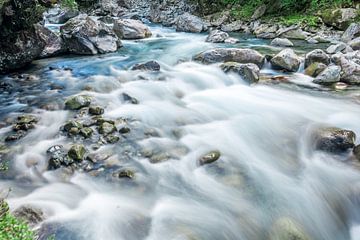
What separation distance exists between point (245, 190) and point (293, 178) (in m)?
0.82

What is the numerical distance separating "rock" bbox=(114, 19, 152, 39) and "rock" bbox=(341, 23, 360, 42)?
302 inches

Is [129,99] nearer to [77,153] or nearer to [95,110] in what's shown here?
[95,110]

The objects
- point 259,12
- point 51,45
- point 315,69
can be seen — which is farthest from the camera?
point 259,12

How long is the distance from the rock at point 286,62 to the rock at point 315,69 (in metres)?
0.39

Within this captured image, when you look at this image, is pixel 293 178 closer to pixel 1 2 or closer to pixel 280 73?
pixel 280 73

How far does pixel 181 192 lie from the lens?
14.8ft

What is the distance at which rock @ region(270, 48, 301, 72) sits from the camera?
9.20 metres

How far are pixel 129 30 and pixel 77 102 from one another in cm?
797

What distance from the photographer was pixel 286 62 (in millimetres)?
9211

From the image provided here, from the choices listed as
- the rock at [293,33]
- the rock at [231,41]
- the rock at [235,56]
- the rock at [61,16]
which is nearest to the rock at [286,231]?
the rock at [235,56]

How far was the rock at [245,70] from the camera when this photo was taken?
8.51 metres

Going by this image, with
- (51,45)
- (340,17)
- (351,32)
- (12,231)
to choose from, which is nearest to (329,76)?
(351,32)

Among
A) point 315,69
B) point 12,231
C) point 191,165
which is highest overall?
point 12,231

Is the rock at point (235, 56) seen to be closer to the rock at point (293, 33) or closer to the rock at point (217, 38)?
the rock at point (217, 38)
